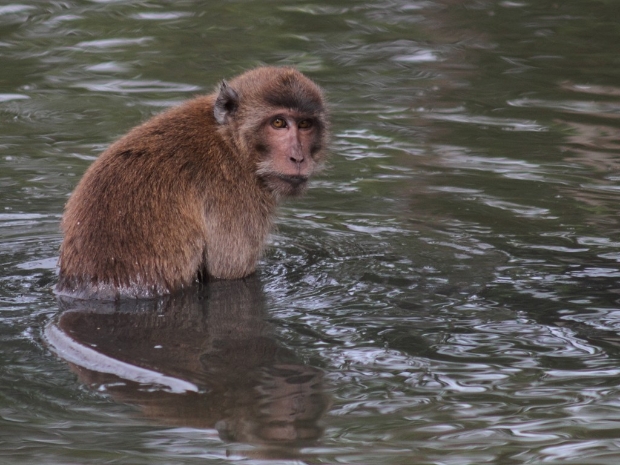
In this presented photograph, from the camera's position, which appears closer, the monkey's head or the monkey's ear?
the monkey's head

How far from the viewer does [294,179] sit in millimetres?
7875

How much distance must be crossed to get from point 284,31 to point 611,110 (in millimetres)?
4844

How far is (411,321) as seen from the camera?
7105 millimetres

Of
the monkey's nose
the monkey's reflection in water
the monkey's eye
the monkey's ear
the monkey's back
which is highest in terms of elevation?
the monkey's ear

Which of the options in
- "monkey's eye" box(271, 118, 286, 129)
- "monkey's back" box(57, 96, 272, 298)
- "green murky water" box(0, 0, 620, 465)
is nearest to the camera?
"green murky water" box(0, 0, 620, 465)

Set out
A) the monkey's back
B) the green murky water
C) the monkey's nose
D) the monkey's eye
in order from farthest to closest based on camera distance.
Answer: the monkey's eye, the monkey's nose, the monkey's back, the green murky water

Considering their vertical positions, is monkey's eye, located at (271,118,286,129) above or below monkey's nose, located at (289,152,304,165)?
above

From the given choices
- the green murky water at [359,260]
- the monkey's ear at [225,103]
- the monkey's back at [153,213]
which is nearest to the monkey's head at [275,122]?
the monkey's ear at [225,103]

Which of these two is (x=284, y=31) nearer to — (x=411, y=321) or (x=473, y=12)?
(x=473, y=12)

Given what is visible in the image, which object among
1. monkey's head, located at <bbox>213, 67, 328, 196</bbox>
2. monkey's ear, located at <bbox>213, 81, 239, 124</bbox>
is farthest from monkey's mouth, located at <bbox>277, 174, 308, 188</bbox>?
monkey's ear, located at <bbox>213, 81, 239, 124</bbox>

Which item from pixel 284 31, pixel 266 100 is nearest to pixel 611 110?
pixel 284 31

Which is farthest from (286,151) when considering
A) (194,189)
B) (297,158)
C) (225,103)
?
(194,189)

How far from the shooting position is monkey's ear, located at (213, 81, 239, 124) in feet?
26.1

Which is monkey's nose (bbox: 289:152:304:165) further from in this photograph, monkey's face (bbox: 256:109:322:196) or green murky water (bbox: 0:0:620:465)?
green murky water (bbox: 0:0:620:465)
